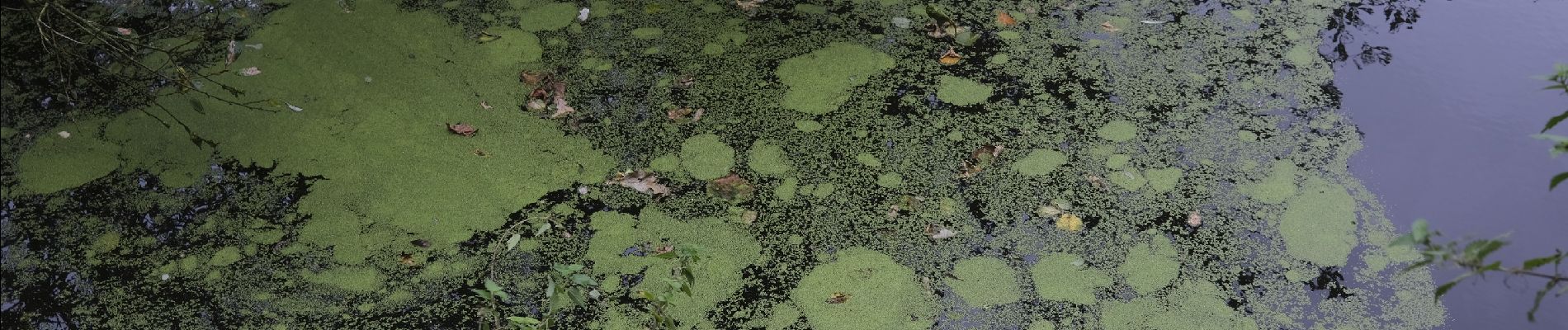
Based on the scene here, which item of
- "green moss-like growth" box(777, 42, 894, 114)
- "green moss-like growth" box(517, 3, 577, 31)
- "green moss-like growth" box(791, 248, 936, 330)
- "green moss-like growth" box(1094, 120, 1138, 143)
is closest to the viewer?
"green moss-like growth" box(791, 248, 936, 330)

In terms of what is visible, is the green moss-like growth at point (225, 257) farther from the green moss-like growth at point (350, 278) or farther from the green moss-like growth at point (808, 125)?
the green moss-like growth at point (808, 125)

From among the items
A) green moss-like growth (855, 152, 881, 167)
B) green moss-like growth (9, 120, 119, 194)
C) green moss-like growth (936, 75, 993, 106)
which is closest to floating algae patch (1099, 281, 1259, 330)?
green moss-like growth (855, 152, 881, 167)

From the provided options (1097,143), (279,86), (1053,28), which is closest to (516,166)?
(279,86)

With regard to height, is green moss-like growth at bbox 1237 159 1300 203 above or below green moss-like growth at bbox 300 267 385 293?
above

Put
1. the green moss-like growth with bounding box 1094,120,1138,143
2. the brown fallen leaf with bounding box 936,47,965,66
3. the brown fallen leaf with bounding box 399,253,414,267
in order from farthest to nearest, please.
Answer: the brown fallen leaf with bounding box 936,47,965,66
the green moss-like growth with bounding box 1094,120,1138,143
the brown fallen leaf with bounding box 399,253,414,267

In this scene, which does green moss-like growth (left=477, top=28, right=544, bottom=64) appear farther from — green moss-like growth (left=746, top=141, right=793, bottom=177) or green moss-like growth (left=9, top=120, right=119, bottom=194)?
green moss-like growth (left=9, top=120, right=119, bottom=194)
